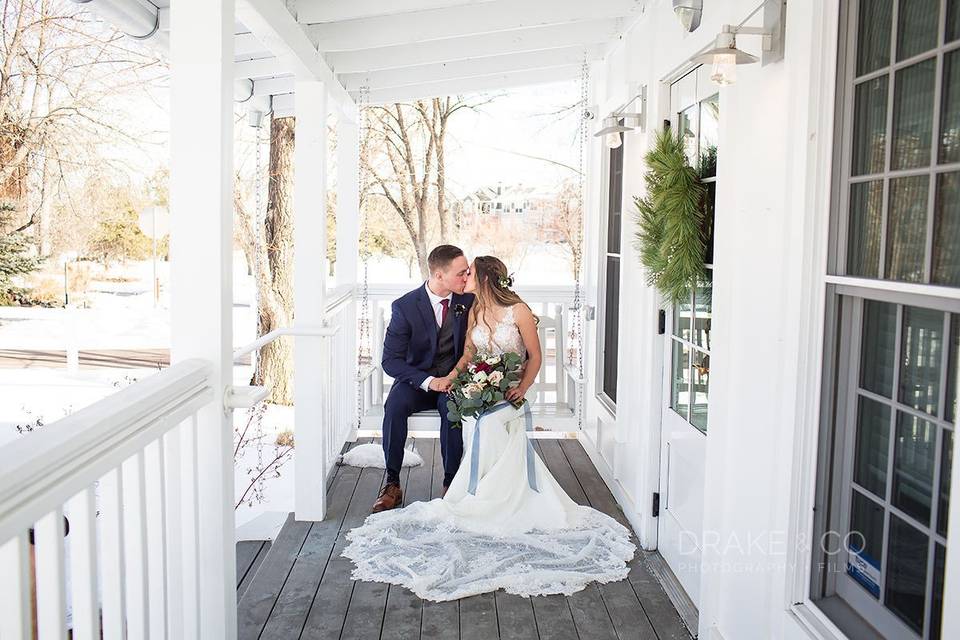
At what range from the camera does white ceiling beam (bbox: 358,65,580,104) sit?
6.65m

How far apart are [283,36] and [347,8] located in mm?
592

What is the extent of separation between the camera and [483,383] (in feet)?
14.8

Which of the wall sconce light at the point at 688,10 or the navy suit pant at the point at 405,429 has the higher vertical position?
the wall sconce light at the point at 688,10

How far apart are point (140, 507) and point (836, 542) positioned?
177 cm

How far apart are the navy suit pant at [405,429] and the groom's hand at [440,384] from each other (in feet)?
0.39

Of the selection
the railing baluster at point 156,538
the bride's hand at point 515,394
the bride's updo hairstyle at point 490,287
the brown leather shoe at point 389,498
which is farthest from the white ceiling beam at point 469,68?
the railing baluster at point 156,538

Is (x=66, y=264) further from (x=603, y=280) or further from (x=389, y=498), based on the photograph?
(x=603, y=280)

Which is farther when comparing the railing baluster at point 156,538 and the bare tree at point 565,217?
the bare tree at point 565,217

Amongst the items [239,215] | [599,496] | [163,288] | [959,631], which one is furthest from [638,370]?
[163,288]

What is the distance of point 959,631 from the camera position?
5.44 feet

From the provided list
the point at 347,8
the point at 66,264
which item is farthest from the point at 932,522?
the point at 66,264

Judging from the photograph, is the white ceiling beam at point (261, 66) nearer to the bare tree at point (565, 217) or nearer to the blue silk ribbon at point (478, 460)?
the blue silk ribbon at point (478, 460)

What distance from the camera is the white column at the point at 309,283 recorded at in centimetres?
464

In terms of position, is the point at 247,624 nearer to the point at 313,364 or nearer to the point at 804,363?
the point at 313,364
